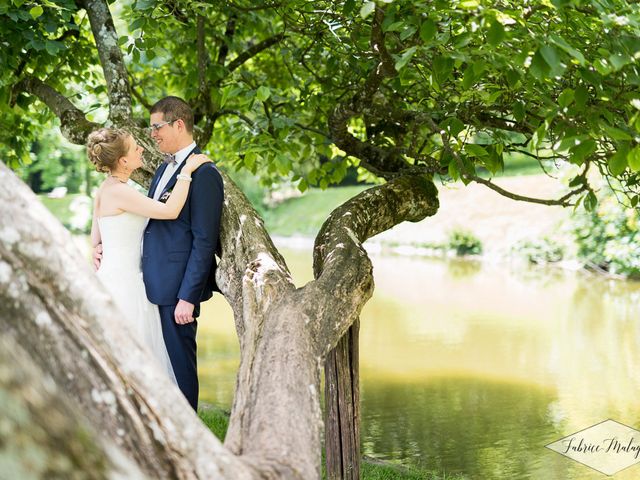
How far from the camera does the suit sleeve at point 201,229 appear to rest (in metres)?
4.24

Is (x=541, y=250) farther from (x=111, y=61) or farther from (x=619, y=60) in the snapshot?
(x=619, y=60)

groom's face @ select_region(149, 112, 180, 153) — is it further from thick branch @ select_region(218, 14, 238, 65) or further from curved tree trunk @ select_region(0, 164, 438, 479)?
thick branch @ select_region(218, 14, 238, 65)

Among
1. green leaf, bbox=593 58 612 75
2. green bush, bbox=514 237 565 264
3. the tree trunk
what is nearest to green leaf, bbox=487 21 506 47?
green leaf, bbox=593 58 612 75

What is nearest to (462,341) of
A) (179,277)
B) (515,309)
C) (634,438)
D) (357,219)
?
(515,309)

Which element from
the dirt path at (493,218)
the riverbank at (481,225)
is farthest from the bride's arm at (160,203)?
the dirt path at (493,218)

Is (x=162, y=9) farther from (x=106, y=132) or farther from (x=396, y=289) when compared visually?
(x=396, y=289)

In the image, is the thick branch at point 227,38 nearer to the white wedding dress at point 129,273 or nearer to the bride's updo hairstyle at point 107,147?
the bride's updo hairstyle at point 107,147

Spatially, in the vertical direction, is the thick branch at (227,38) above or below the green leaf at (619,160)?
above

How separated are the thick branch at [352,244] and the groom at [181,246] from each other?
650 millimetres

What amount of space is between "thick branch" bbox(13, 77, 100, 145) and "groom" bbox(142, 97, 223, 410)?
136cm

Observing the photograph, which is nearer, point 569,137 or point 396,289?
point 569,137

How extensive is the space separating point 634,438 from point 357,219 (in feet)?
15.2

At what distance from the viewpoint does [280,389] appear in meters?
2.99

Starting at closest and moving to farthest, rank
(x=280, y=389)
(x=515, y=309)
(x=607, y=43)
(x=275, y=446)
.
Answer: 1. (x=275, y=446)
2. (x=280, y=389)
3. (x=607, y=43)
4. (x=515, y=309)
